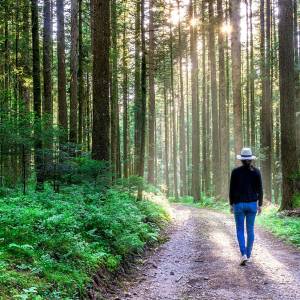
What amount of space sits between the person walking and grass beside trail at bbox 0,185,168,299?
212cm

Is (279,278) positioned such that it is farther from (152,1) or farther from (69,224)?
(152,1)

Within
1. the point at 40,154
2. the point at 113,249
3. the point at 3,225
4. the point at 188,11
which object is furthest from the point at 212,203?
the point at 3,225

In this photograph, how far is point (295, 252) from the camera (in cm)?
933

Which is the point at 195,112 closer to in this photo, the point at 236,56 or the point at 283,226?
the point at 236,56

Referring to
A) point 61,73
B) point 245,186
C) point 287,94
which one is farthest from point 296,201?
point 61,73

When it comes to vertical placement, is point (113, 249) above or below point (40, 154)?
below

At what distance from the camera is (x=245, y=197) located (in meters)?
7.88

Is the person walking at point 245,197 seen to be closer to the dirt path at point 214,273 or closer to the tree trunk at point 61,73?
the dirt path at point 214,273

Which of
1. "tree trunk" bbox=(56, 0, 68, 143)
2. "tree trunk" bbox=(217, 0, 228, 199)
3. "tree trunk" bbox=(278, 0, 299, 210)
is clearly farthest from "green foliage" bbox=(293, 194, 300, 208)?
"tree trunk" bbox=(217, 0, 228, 199)

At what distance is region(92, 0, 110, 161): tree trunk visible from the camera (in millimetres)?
12148

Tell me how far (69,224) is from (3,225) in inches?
43.7

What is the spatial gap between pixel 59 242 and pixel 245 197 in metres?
3.58

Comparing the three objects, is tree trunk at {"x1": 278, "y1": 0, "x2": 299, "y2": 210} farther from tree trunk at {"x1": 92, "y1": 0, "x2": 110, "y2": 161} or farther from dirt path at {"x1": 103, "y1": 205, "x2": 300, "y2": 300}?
tree trunk at {"x1": 92, "y1": 0, "x2": 110, "y2": 161}

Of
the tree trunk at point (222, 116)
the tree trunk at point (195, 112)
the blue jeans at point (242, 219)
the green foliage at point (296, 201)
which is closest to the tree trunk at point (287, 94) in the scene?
the green foliage at point (296, 201)
